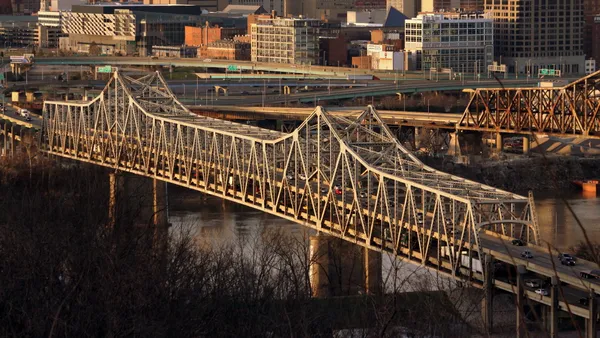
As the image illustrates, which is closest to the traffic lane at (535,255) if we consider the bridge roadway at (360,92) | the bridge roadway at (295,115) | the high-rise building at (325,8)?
the bridge roadway at (295,115)

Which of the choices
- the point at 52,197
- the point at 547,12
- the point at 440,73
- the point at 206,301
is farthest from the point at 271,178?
the point at 547,12

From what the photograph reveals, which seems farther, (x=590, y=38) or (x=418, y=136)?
(x=590, y=38)

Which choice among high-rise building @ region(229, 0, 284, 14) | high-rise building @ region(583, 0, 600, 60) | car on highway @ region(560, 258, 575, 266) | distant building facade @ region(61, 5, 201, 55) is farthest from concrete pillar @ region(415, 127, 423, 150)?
high-rise building @ region(229, 0, 284, 14)

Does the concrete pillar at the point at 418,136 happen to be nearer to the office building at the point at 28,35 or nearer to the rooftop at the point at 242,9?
the office building at the point at 28,35

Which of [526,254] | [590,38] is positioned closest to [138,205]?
[526,254]

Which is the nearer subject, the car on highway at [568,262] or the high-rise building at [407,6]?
the car on highway at [568,262]

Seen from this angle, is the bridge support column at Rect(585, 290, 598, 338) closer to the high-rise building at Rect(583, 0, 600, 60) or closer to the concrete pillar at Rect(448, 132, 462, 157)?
the concrete pillar at Rect(448, 132, 462, 157)

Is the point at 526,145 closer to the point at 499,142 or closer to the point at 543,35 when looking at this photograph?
the point at 499,142
